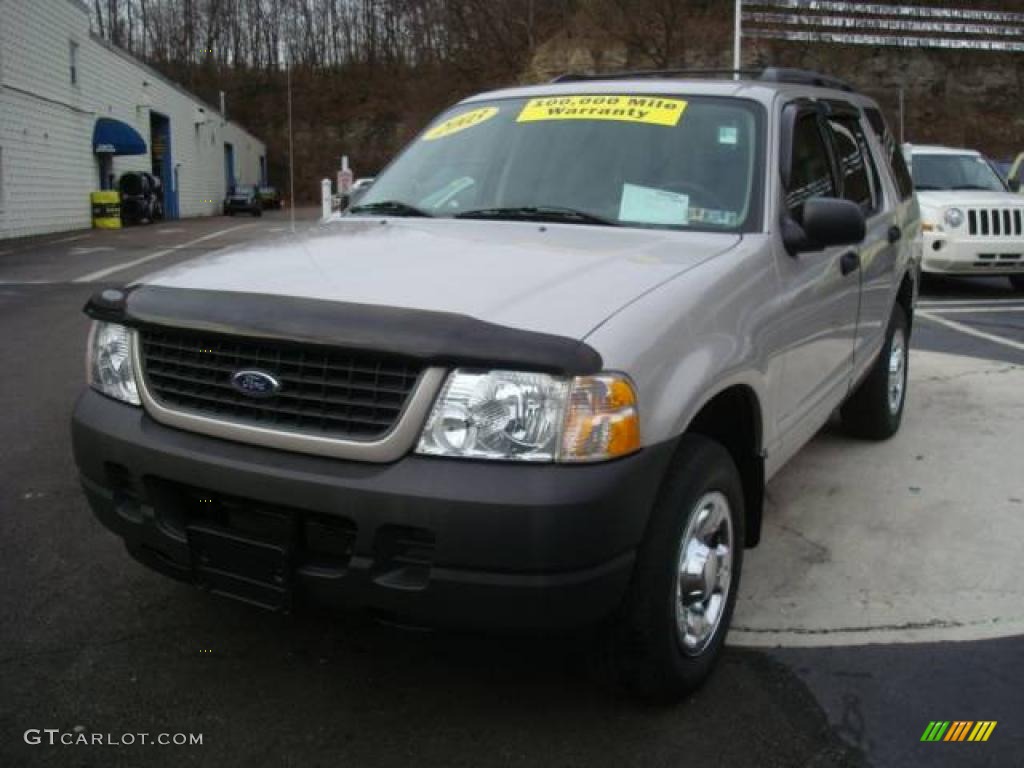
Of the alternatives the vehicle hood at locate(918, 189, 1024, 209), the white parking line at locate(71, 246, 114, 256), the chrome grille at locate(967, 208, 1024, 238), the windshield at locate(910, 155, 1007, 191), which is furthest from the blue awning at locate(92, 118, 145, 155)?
the chrome grille at locate(967, 208, 1024, 238)

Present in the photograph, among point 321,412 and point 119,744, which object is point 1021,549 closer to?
point 321,412

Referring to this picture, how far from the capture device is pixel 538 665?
3102mm

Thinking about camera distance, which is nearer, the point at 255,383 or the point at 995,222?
the point at 255,383

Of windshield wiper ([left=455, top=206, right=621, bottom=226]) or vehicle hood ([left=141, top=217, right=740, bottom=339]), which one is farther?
windshield wiper ([left=455, top=206, right=621, bottom=226])

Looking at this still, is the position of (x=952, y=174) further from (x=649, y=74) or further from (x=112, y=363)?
(x=112, y=363)

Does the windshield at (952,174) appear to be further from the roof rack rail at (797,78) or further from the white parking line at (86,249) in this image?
the white parking line at (86,249)

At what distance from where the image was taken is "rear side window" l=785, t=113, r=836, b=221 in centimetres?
381

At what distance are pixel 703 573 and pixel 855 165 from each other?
2.81 meters

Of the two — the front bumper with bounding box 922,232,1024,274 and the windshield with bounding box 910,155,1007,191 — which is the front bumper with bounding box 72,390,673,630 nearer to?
the front bumper with bounding box 922,232,1024,274

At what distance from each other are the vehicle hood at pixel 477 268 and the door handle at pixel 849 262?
0.99m

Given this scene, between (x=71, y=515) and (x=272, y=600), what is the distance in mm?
2252

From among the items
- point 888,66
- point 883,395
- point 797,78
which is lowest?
point 883,395

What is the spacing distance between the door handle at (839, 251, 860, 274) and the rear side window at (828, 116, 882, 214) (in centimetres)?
43

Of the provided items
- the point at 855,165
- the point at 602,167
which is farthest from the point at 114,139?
the point at 602,167
